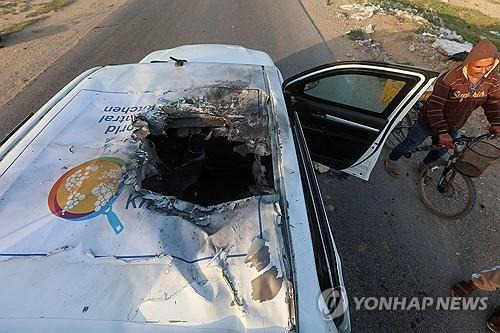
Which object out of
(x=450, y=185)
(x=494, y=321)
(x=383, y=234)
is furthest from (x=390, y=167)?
(x=494, y=321)

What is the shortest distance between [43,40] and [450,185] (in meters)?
8.07

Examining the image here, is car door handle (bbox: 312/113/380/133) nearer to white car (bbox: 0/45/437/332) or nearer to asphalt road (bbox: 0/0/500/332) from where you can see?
white car (bbox: 0/45/437/332)

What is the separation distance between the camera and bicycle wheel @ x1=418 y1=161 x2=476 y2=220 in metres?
3.56

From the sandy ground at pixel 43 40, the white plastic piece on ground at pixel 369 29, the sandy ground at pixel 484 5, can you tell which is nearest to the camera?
the sandy ground at pixel 43 40

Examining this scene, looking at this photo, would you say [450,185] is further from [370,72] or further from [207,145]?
[207,145]

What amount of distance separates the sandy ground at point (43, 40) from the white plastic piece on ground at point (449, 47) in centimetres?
764

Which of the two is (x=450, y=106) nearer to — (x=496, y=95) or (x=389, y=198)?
(x=496, y=95)

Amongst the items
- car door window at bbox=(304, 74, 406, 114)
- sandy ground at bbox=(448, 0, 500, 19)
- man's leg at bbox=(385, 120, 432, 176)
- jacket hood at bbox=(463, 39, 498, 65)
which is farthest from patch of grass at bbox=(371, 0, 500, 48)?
car door window at bbox=(304, 74, 406, 114)

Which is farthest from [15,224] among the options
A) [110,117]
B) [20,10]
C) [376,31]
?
[20,10]

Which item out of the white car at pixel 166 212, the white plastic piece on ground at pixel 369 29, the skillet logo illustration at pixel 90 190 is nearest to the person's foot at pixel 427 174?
the white car at pixel 166 212

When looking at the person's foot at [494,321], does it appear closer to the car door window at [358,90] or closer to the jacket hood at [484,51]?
the car door window at [358,90]

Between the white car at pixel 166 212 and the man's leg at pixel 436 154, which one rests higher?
the white car at pixel 166 212

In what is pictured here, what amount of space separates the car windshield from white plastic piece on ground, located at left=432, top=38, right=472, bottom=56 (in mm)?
5844

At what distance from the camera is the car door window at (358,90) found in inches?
124
